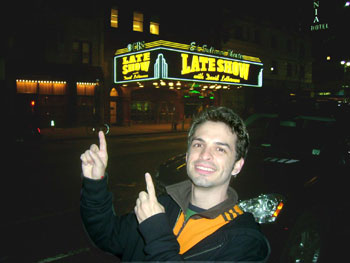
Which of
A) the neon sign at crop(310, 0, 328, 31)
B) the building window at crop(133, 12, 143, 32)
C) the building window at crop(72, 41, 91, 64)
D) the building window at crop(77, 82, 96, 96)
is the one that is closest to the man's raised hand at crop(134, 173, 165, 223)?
the neon sign at crop(310, 0, 328, 31)

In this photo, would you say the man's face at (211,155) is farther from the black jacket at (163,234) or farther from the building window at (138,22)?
the building window at (138,22)

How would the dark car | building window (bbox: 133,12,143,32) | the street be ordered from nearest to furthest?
1. the dark car
2. the street
3. building window (bbox: 133,12,143,32)

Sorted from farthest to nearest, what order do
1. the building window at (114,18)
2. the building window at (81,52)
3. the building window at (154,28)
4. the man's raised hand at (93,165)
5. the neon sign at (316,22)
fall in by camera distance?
the building window at (154,28), the building window at (114,18), the building window at (81,52), the neon sign at (316,22), the man's raised hand at (93,165)

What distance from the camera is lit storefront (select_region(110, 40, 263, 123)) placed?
22984mm

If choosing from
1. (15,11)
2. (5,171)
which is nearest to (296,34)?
(15,11)

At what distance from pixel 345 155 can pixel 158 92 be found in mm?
26796

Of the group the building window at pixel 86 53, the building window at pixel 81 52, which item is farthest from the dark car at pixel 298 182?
the building window at pixel 86 53

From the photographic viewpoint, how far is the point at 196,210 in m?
2.08

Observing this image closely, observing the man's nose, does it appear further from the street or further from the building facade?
the building facade

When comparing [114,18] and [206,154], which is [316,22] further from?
[114,18]

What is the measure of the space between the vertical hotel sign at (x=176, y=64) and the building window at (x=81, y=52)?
7.53 ft

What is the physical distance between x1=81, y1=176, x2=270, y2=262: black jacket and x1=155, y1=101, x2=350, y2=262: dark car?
1211mm

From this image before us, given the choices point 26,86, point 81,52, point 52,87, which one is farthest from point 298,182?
point 81,52

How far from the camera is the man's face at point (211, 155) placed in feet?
6.61
